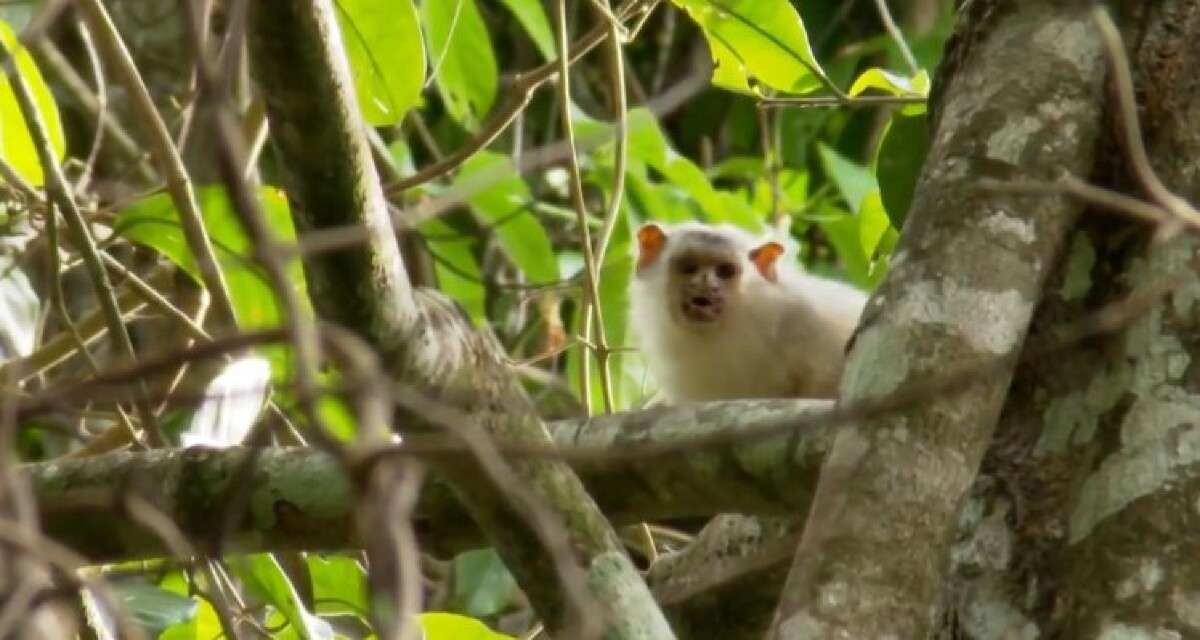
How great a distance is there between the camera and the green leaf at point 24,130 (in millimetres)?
3572

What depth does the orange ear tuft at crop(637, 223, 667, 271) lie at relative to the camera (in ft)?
17.7

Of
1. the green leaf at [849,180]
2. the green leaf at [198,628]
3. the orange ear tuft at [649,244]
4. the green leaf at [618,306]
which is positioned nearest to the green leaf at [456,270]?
the green leaf at [618,306]

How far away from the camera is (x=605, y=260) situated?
16.5 ft

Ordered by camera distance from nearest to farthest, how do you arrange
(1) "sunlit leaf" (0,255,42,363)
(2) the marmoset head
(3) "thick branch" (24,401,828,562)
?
(3) "thick branch" (24,401,828,562), (1) "sunlit leaf" (0,255,42,363), (2) the marmoset head

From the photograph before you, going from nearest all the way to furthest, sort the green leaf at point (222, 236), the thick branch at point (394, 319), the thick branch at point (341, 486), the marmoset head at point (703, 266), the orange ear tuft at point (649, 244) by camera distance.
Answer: the thick branch at point (394, 319)
the thick branch at point (341, 486)
the green leaf at point (222, 236)
the marmoset head at point (703, 266)
the orange ear tuft at point (649, 244)

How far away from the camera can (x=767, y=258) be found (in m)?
5.21

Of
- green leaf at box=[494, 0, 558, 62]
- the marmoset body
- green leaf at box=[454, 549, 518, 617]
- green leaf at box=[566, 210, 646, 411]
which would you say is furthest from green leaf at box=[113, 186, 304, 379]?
the marmoset body

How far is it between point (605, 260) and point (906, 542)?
121 inches

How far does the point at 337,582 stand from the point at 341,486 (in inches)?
30.6

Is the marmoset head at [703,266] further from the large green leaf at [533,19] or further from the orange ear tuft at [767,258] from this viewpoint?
the large green leaf at [533,19]

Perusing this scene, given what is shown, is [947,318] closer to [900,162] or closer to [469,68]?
[900,162]

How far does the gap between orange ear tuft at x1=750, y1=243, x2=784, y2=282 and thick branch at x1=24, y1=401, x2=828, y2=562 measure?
2402mm

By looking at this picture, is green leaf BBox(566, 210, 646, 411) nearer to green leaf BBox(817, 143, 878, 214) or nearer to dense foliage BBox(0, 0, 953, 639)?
dense foliage BBox(0, 0, 953, 639)

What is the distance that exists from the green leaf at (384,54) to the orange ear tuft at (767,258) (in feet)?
6.41
